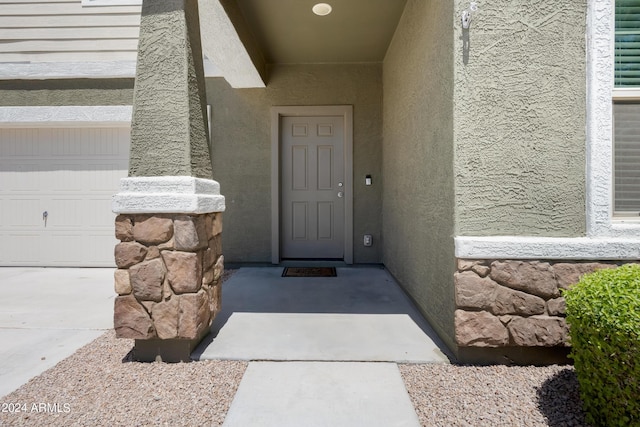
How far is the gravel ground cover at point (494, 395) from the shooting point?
1.58m

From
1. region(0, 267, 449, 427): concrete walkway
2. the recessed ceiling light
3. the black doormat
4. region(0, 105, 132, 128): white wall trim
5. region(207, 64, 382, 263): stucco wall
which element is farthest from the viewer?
region(207, 64, 382, 263): stucco wall

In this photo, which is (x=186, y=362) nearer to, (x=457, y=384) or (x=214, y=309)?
(x=214, y=309)

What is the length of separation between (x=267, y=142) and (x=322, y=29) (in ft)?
5.71

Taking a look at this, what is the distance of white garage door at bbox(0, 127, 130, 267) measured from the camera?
15.9 feet

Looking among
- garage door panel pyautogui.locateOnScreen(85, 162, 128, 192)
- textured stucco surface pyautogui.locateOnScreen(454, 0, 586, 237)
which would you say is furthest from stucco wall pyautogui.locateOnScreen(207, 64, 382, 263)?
textured stucco surface pyautogui.locateOnScreen(454, 0, 586, 237)

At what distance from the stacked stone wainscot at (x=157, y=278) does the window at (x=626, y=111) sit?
2804 mm

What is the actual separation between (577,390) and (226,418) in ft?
6.24

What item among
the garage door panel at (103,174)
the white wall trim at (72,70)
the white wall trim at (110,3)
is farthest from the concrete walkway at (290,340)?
the white wall trim at (110,3)

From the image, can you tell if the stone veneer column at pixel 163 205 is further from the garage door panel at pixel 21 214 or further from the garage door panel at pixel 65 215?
the garage door panel at pixel 21 214

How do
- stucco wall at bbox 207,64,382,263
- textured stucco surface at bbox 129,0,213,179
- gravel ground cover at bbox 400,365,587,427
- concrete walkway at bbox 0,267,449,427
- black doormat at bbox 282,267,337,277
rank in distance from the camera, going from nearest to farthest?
gravel ground cover at bbox 400,365,587,427
concrete walkway at bbox 0,267,449,427
textured stucco surface at bbox 129,0,213,179
black doormat at bbox 282,267,337,277
stucco wall at bbox 207,64,382,263

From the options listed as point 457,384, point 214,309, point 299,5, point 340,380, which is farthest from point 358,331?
point 299,5

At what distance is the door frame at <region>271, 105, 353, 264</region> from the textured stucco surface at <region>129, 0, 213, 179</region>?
106 inches

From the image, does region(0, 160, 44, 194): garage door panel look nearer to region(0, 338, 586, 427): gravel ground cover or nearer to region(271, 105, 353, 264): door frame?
region(271, 105, 353, 264): door frame

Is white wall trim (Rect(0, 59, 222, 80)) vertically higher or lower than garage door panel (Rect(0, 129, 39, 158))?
higher
